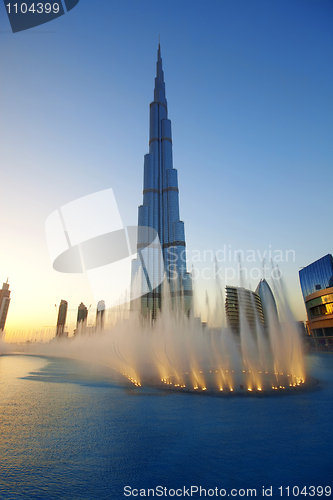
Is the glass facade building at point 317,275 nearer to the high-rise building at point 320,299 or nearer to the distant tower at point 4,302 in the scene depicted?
the high-rise building at point 320,299

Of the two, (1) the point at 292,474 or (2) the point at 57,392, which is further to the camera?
(2) the point at 57,392

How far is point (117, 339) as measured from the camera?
2247 inches

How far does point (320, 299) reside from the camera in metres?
80.3

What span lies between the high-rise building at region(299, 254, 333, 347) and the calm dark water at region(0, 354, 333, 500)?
235 feet

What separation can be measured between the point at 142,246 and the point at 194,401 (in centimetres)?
17854

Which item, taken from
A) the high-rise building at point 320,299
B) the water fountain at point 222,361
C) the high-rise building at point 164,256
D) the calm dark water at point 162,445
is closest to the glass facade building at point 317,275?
the high-rise building at point 320,299

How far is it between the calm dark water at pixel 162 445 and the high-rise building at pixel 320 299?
7172 centimetres

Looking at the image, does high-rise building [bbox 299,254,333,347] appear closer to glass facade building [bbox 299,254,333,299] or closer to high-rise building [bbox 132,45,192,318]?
glass facade building [bbox 299,254,333,299]

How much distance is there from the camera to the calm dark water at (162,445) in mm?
8023

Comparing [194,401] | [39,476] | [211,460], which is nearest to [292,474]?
[211,460]

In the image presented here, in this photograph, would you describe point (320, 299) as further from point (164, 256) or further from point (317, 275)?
point (164, 256)

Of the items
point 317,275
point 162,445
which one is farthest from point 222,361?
point 317,275

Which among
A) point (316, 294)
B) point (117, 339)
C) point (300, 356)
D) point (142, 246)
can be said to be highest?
point (142, 246)

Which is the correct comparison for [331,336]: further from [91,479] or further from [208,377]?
[91,479]
